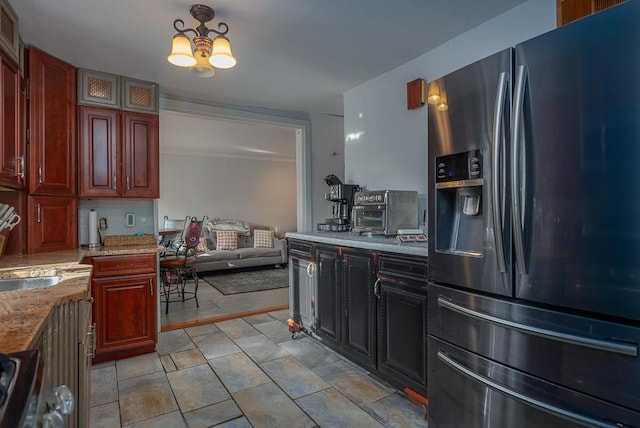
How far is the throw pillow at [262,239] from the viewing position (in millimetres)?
7016

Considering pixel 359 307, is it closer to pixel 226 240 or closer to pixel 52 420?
pixel 52 420

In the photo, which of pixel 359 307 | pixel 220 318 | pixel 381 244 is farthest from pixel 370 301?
pixel 220 318

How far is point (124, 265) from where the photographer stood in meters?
2.84

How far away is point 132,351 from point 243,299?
1.81 meters

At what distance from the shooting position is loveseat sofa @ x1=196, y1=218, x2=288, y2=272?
6.19 metres

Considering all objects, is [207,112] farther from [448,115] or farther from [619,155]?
[619,155]

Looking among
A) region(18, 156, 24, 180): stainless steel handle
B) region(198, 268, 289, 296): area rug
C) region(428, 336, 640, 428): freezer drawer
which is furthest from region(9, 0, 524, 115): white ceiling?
region(198, 268, 289, 296): area rug

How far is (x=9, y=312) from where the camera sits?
43.8 inches

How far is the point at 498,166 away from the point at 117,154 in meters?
2.99

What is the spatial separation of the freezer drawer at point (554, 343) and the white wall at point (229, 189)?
6258 millimetres

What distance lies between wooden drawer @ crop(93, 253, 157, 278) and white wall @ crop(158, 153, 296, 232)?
3952mm

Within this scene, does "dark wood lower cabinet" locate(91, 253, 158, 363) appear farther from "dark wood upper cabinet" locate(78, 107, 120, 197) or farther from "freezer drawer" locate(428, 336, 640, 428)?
"freezer drawer" locate(428, 336, 640, 428)

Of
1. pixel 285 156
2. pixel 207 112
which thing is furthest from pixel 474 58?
pixel 285 156

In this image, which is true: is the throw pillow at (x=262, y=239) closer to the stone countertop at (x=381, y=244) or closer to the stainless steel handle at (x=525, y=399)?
the stone countertop at (x=381, y=244)
